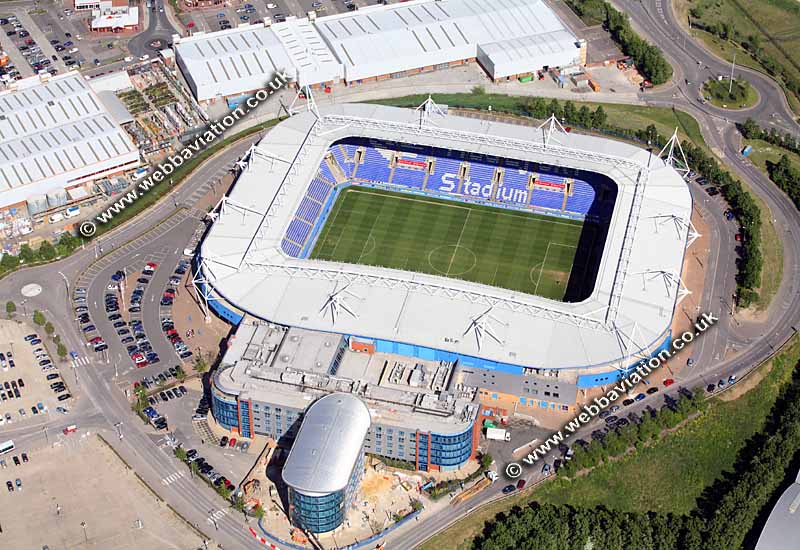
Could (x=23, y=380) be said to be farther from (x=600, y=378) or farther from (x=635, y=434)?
(x=635, y=434)

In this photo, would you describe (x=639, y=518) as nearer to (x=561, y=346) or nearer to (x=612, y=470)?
(x=612, y=470)

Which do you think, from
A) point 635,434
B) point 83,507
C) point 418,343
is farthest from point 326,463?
point 635,434

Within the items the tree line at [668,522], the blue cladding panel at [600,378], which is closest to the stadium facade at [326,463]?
the tree line at [668,522]

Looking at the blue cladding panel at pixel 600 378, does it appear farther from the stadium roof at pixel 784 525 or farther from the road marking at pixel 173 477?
the road marking at pixel 173 477

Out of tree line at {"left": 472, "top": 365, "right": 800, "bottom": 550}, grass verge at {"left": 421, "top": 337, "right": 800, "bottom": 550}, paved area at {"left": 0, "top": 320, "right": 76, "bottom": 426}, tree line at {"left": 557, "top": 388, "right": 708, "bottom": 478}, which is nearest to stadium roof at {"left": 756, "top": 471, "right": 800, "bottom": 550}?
tree line at {"left": 472, "top": 365, "right": 800, "bottom": 550}

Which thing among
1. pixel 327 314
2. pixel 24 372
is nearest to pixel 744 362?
pixel 327 314

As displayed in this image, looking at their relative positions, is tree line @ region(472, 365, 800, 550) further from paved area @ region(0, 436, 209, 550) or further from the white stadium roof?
paved area @ region(0, 436, 209, 550)

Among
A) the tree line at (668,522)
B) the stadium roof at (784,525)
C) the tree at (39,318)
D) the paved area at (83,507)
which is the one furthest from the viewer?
the tree at (39,318)
